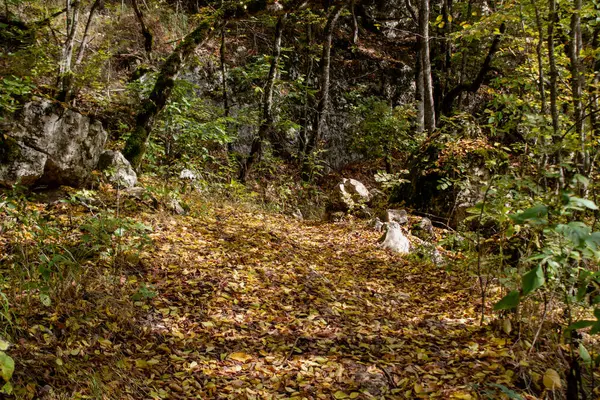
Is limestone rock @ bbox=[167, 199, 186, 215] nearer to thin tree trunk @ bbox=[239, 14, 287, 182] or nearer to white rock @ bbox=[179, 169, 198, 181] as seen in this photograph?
white rock @ bbox=[179, 169, 198, 181]

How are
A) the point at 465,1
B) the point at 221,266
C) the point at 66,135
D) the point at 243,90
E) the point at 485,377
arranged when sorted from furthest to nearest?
the point at 465,1
the point at 243,90
the point at 66,135
the point at 221,266
the point at 485,377

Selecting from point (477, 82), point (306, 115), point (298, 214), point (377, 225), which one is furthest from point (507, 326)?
point (477, 82)

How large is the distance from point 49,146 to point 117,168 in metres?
0.88

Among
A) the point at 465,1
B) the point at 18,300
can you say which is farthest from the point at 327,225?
the point at 465,1

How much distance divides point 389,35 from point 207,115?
1070 cm

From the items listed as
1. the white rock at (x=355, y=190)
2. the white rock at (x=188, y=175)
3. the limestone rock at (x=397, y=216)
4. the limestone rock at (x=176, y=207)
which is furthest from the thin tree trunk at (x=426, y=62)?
the limestone rock at (x=176, y=207)

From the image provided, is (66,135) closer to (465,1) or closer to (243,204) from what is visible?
(243,204)

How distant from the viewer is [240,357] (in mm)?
3309

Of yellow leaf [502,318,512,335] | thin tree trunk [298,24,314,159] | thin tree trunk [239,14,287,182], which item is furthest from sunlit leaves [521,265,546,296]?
thin tree trunk [298,24,314,159]

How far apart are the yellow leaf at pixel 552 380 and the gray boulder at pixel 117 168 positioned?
536 centimetres

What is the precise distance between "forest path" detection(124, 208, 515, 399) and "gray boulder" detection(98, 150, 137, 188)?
95 cm

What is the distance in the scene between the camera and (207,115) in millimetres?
9125

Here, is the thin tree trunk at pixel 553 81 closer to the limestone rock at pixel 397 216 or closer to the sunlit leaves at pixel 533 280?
the sunlit leaves at pixel 533 280

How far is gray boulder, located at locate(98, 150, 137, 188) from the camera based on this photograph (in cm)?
575
